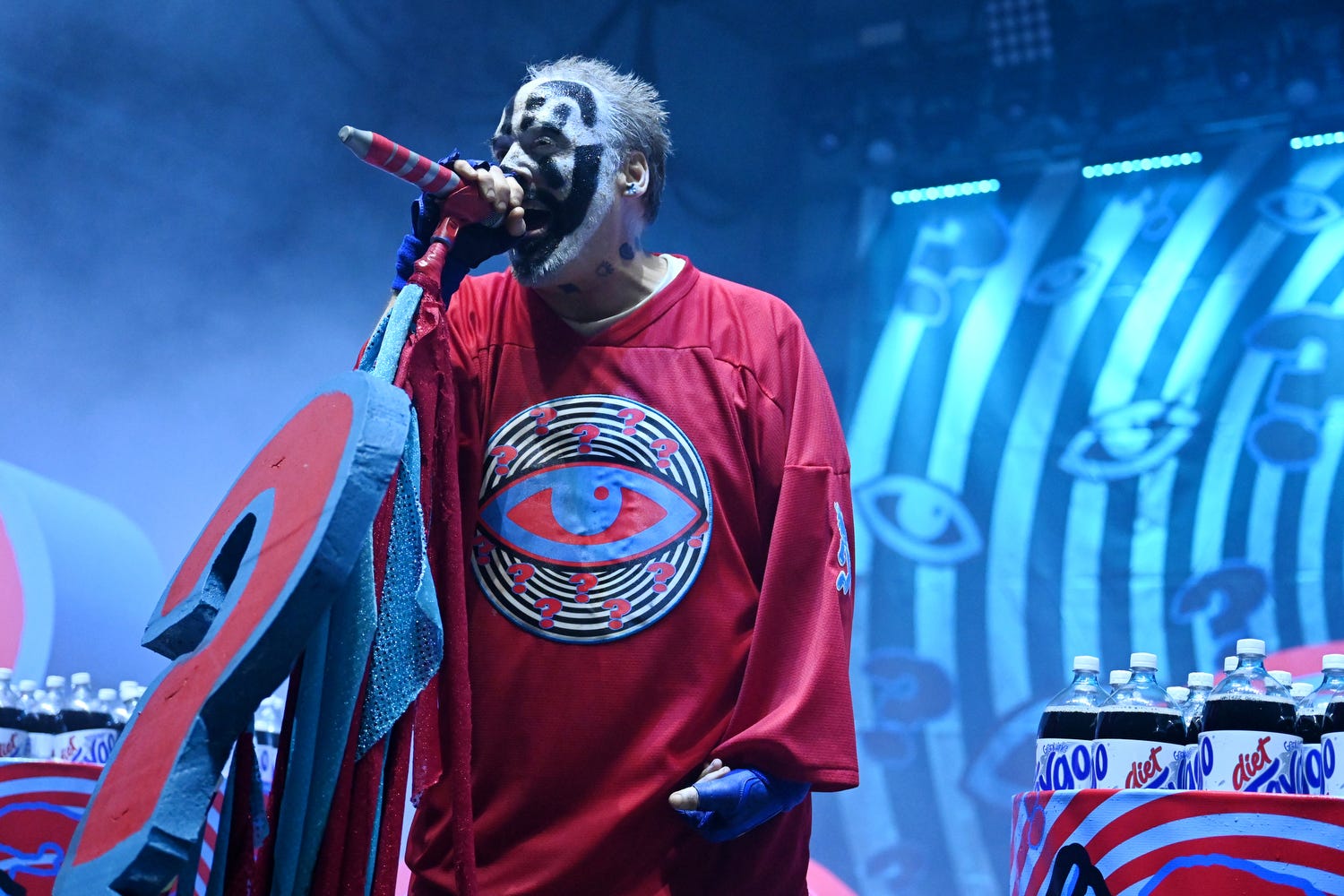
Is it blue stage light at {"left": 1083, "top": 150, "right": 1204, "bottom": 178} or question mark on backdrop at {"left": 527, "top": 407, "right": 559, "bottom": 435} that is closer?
question mark on backdrop at {"left": 527, "top": 407, "right": 559, "bottom": 435}

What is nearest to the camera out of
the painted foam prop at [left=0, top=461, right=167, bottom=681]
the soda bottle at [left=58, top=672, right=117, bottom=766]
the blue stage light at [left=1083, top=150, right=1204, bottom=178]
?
the soda bottle at [left=58, top=672, right=117, bottom=766]

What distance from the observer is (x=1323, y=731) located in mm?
1229

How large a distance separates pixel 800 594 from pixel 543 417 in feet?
1.08

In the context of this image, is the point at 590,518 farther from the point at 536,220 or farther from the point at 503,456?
the point at 536,220

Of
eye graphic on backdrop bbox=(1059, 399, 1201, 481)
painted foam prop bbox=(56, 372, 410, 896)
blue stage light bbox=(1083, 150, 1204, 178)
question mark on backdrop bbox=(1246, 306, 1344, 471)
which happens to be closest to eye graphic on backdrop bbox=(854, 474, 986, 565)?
eye graphic on backdrop bbox=(1059, 399, 1201, 481)

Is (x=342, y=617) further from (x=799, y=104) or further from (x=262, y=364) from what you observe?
(x=799, y=104)

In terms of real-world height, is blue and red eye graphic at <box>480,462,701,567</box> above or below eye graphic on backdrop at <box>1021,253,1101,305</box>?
below

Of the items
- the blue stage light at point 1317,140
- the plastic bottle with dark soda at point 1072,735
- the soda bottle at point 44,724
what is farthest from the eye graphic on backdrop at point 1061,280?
the soda bottle at point 44,724

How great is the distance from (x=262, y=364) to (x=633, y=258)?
1904 mm

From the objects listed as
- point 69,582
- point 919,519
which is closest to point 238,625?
point 69,582

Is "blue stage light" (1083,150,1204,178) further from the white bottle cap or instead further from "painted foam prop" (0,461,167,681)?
"painted foam prop" (0,461,167,681)

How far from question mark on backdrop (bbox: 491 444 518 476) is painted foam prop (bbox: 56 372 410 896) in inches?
14.7

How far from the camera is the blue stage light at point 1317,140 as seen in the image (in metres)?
3.08

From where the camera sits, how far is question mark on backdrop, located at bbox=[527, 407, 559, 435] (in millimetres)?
1384
